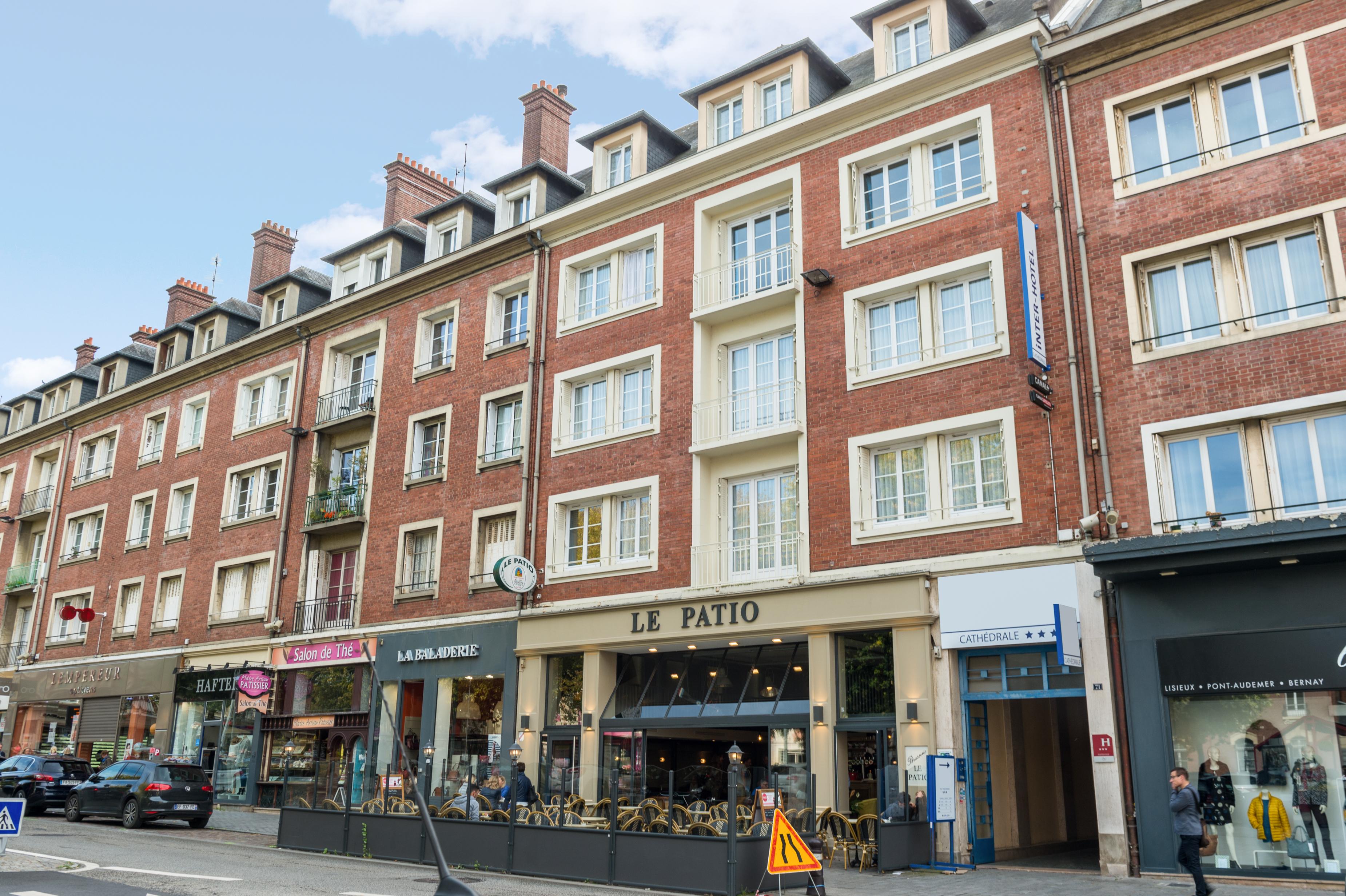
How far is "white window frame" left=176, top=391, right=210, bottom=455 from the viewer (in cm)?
3438

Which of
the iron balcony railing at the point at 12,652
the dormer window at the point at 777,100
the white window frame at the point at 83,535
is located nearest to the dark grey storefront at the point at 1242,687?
the dormer window at the point at 777,100

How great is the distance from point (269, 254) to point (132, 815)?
796 inches

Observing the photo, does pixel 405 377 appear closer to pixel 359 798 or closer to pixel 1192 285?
pixel 359 798

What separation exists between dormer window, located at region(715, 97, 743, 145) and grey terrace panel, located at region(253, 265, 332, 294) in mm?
15091

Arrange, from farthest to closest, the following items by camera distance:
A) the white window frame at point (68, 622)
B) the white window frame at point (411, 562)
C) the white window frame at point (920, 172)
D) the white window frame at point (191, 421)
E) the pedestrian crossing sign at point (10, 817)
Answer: the white window frame at point (68, 622)
the white window frame at point (191, 421)
the white window frame at point (411, 562)
the white window frame at point (920, 172)
the pedestrian crossing sign at point (10, 817)

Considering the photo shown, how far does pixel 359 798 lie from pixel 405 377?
1212 centimetres

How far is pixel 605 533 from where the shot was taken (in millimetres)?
22750

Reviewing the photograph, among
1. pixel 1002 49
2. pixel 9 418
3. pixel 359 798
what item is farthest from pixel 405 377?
pixel 9 418

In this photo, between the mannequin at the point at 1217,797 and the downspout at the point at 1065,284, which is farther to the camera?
the downspout at the point at 1065,284

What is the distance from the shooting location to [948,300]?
18922 millimetres

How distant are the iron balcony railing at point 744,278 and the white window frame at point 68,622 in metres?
25.4

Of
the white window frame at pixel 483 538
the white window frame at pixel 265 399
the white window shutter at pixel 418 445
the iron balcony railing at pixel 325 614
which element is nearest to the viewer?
the white window frame at pixel 483 538

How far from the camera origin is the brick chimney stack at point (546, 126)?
92.6 ft

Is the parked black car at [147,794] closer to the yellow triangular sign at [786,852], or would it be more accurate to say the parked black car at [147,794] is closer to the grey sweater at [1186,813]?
the yellow triangular sign at [786,852]
